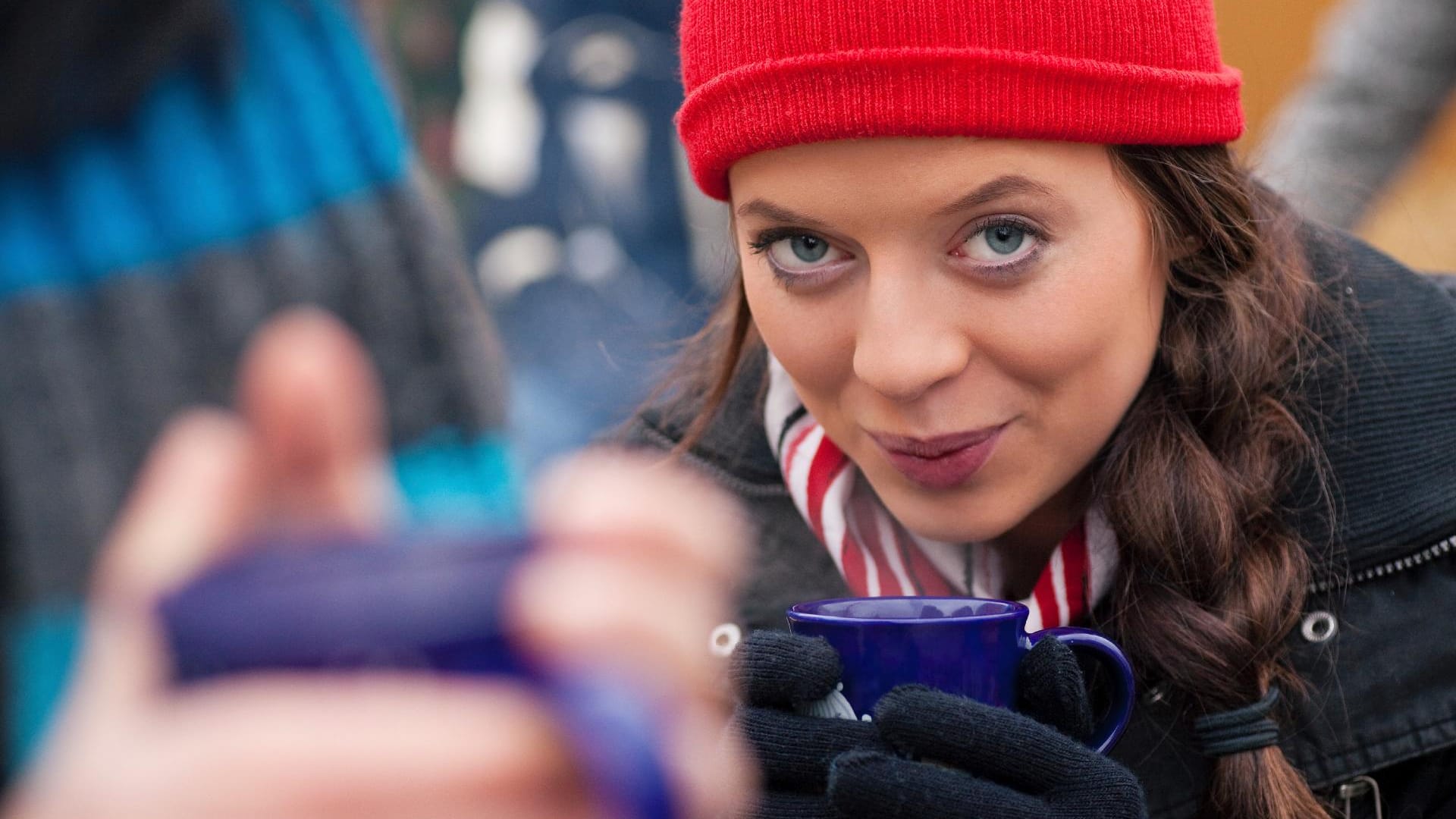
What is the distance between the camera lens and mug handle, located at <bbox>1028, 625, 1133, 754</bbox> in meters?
1.00

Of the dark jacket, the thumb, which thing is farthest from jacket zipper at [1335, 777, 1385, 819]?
the thumb

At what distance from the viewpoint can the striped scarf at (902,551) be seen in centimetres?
121

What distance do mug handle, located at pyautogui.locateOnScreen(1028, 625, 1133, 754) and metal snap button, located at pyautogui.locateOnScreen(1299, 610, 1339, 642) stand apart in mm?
239

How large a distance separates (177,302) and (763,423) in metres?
1.09

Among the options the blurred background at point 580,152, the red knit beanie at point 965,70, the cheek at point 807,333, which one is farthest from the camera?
the blurred background at point 580,152

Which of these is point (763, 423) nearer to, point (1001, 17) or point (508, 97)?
point (1001, 17)

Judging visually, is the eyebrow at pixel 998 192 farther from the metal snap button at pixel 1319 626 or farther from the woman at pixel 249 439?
the woman at pixel 249 439

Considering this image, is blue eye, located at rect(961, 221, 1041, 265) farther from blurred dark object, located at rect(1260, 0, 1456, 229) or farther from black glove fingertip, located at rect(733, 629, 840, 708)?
blurred dark object, located at rect(1260, 0, 1456, 229)

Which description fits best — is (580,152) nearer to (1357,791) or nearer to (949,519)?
(949,519)

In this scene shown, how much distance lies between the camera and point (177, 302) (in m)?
0.40

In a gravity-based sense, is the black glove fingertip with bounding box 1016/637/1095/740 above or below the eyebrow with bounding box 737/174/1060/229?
below

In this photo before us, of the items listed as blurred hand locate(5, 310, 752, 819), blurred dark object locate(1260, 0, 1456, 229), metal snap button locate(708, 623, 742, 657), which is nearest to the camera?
blurred hand locate(5, 310, 752, 819)

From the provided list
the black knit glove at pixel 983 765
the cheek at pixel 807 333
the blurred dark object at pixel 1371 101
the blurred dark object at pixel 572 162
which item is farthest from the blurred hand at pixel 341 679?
the blurred dark object at pixel 572 162

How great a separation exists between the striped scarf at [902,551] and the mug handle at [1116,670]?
0.15 m
